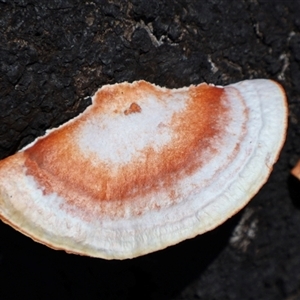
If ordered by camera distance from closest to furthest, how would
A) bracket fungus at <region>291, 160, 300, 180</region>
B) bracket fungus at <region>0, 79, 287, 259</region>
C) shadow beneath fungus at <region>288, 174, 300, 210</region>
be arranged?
1. bracket fungus at <region>0, 79, 287, 259</region>
2. bracket fungus at <region>291, 160, 300, 180</region>
3. shadow beneath fungus at <region>288, 174, 300, 210</region>

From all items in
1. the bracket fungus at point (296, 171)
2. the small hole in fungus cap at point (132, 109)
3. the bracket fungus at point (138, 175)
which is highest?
the small hole in fungus cap at point (132, 109)

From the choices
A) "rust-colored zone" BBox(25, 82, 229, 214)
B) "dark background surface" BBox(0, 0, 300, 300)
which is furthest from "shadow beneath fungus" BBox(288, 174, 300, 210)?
"rust-colored zone" BBox(25, 82, 229, 214)

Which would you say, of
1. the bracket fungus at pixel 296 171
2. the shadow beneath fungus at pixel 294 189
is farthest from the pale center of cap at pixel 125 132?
the shadow beneath fungus at pixel 294 189

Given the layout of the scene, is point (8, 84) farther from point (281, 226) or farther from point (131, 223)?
point (281, 226)

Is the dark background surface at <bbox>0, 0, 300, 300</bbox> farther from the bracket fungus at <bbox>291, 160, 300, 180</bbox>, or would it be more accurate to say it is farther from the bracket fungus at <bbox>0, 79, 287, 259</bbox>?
the bracket fungus at <bbox>0, 79, 287, 259</bbox>

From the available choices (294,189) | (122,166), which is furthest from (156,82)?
(294,189)

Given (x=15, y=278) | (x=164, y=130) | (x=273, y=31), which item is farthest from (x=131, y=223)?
(x=273, y=31)

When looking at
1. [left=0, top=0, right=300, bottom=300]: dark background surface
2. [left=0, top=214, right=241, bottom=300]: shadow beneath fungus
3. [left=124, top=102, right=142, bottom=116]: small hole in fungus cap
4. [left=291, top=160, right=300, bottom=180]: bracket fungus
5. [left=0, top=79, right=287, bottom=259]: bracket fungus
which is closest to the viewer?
[left=0, top=79, right=287, bottom=259]: bracket fungus

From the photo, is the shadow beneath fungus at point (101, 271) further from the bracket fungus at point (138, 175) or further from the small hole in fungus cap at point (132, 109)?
the small hole in fungus cap at point (132, 109)
